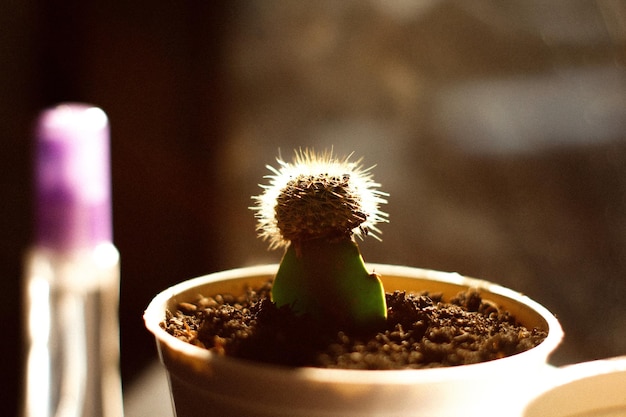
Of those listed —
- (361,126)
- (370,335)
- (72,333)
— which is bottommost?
(72,333)

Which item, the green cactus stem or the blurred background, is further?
the blurred background

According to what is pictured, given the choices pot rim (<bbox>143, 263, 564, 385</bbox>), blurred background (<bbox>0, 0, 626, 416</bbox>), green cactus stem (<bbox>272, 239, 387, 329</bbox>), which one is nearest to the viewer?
pot rim (<bbox>143, 263, 564, 385</bbox>)

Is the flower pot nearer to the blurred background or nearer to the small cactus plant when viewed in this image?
the small cactus plant

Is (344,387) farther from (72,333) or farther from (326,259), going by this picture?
(72,333)

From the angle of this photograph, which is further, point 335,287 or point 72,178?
point 72,178

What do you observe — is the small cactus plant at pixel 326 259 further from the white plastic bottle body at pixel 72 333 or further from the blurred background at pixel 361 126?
the white plastic bottle body at pixel 72 333

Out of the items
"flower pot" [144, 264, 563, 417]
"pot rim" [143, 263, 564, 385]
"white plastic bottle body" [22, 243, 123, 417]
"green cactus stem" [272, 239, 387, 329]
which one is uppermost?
"green cactus stem" [272, 239, 387, 329]

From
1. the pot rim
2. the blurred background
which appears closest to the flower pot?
the pot rim

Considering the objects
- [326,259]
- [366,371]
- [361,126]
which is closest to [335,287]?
[326,259]
